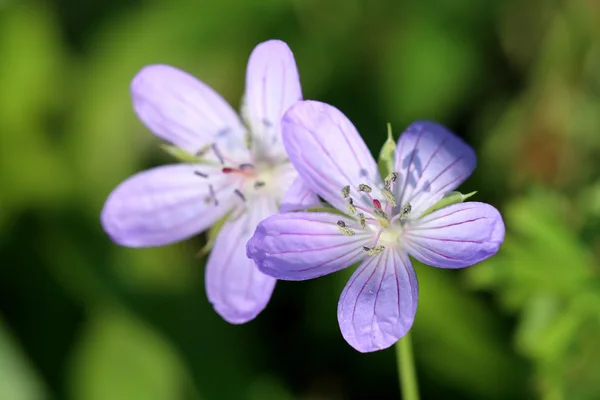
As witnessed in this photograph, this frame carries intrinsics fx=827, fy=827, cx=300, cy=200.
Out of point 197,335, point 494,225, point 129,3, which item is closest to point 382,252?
point 494,225

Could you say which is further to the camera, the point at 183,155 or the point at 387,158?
the point at 183,155

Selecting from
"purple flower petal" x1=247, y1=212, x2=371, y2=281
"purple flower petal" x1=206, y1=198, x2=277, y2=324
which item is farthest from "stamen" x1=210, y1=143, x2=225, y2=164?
"purple flower petal" x1=247, y1=212, x2=371, y2=281

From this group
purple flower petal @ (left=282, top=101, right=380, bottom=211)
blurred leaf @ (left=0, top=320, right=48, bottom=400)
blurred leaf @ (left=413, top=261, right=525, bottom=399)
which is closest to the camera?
purple flower petal @ (left=282, top=101, right=380, bottom=211)

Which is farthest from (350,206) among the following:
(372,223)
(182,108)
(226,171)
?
(182,108)

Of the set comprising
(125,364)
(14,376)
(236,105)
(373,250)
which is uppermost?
(373,250)

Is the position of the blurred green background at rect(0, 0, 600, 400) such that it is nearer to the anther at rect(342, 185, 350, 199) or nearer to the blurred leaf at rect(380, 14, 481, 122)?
the blurred leaf at rect(380, 14, 481, 122)

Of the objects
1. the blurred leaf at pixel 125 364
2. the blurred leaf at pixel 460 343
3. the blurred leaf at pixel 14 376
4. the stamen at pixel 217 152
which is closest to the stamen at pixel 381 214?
the stamen at pixel 217 152

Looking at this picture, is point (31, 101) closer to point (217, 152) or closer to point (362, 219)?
point (217, 152)

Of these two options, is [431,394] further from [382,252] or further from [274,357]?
[382,252]
